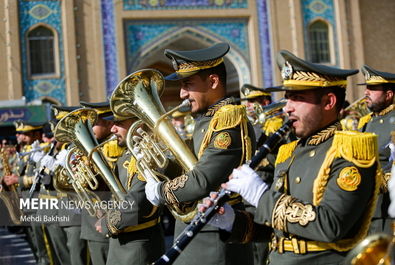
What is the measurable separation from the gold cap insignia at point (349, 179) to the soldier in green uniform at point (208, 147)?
1033mm

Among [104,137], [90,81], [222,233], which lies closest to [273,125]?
[104,137]

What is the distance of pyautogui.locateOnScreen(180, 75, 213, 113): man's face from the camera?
3975 mm

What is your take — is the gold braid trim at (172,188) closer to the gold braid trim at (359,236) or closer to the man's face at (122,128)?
the gold braid trim at (359,236)

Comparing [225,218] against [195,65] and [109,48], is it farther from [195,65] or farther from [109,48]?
[109,48]

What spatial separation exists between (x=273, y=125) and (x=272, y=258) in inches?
194

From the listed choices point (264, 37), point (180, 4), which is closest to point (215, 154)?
point (180, 4)

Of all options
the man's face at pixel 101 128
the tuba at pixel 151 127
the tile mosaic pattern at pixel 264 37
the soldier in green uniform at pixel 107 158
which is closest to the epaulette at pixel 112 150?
the soldier in green uniform at pixel 107 158

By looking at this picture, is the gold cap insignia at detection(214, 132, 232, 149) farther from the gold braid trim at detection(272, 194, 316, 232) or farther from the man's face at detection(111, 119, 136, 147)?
the man's face at detection(111, 119, 136, 147)

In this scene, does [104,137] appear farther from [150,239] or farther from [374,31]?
[374,31]

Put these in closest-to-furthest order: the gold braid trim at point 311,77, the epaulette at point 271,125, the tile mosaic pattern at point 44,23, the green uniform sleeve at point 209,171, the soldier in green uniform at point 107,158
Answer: the gold braid trim at point 311,77 → the green uniform sleeve at point 209,171 → the soldier in green uniform at point 107,158 → the epaulette at point 271,125 → the tile mosaic pattern at point 44,23

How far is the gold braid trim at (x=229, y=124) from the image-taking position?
149 inches

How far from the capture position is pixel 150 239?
4.64 meters

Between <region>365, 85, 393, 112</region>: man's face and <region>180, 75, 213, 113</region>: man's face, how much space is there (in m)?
2.40

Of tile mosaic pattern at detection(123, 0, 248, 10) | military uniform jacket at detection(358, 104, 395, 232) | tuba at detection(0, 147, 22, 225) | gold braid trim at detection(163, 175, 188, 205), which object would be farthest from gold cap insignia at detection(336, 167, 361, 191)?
tile mosaic pattern at detection(123, 0, 248, 10)
